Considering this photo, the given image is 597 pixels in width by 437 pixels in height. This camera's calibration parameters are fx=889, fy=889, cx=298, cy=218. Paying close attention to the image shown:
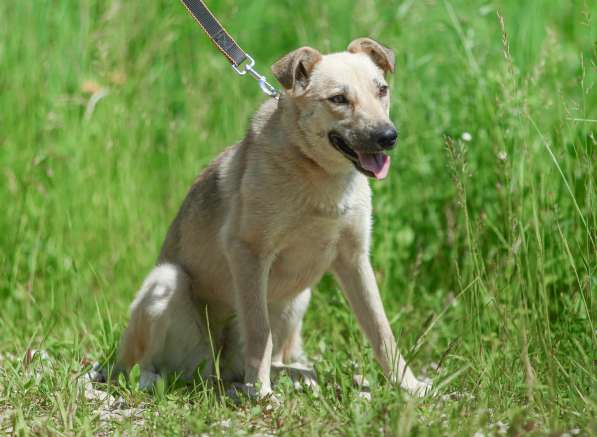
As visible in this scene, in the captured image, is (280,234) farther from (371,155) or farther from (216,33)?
(216,33)

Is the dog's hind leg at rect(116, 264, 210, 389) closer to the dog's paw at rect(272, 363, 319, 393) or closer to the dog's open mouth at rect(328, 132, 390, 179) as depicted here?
the dog's paw at rect(272, 363, 319, 393)

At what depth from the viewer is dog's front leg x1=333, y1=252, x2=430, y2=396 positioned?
12.4ft

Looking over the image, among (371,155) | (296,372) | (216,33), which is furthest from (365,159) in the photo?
(296,372)

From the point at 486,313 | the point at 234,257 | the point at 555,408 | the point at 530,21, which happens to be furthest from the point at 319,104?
the point at 530,21

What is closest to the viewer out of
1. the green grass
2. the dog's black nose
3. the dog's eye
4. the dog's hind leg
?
the green grass

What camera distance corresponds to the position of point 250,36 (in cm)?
722

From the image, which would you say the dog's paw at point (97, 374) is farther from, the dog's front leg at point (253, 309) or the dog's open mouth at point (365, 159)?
the dog's open mouth at point (365, 159)

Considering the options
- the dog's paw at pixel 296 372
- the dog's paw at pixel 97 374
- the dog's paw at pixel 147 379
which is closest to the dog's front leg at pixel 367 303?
the dog's paw at pixel 296 372

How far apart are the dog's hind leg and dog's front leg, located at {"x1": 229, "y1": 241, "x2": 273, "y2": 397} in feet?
1.20

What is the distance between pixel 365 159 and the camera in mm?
3494

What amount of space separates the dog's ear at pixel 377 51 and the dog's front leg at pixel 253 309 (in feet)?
3.32

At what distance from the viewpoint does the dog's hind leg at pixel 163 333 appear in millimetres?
3877

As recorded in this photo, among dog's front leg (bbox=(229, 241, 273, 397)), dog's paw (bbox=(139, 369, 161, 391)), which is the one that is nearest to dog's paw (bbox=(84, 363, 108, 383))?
dog's paw (bbox=(139, 369, 161, 391))

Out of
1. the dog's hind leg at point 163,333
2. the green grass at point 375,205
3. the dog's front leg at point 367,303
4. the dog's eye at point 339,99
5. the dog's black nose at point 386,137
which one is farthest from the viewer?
the dog's hind leg at point 163,333
